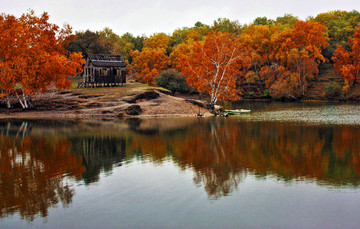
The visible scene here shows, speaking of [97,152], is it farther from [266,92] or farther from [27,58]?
[266,92]

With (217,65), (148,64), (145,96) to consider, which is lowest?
(145,96)

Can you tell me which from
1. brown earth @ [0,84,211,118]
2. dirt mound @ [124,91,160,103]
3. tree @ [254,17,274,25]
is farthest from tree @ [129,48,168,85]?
tree @ [254,17,274,25]

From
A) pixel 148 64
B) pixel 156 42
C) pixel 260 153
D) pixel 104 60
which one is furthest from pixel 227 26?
pixel 260 153

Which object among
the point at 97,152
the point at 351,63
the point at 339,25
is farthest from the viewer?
the point at 339,25

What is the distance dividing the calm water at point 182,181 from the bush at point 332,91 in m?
46.3

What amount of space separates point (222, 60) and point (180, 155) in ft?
111

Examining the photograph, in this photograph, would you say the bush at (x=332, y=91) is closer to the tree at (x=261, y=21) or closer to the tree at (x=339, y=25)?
the tree at (x=339, y=25)

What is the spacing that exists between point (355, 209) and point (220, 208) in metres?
4.50

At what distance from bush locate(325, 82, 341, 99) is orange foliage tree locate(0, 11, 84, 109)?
50353mm

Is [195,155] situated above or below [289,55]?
below

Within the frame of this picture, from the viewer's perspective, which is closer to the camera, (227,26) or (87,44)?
(87,44)

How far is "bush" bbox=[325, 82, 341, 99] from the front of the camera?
230 ft

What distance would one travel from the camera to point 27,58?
154 ft

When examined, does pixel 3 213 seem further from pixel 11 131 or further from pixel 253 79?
pixel 253 79
